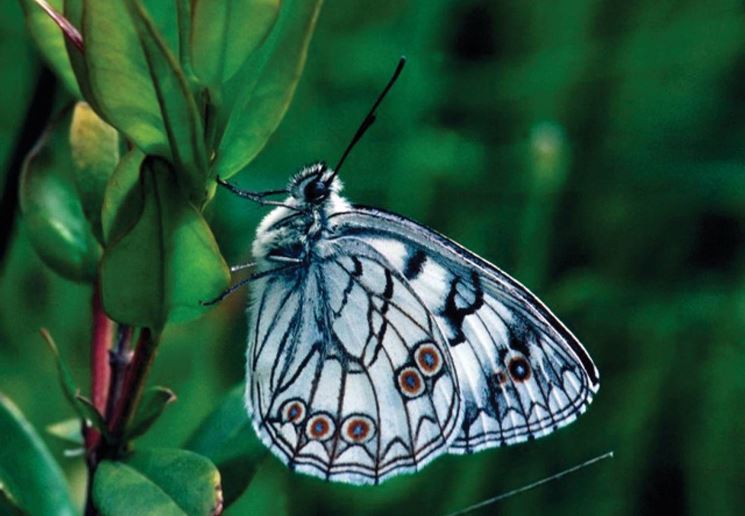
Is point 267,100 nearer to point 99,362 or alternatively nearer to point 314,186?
point 99,362

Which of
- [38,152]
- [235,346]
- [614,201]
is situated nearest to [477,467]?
[235,346]

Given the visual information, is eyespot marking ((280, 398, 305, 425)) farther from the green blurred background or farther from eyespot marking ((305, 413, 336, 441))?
the green blurred background

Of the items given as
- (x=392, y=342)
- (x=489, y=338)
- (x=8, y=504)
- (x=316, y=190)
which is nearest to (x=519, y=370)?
(x=489, y=338)

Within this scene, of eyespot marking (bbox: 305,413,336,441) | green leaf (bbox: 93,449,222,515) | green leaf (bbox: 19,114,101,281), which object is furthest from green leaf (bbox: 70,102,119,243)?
eyespot marking (bbox: 305,413,336,441)

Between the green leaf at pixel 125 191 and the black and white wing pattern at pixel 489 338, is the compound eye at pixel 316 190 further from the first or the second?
the green leaf at pixel 125 191

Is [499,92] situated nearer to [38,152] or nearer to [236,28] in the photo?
[38,152]

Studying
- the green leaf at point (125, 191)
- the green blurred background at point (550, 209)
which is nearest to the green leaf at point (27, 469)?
the green leaf at point (125, 191)
